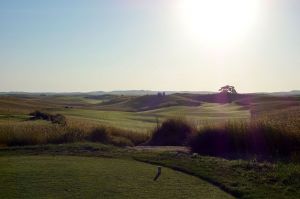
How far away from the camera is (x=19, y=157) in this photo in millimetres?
13109

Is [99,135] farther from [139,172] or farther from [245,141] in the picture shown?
[139,172]

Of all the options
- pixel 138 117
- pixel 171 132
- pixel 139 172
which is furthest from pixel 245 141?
pixel 138 117

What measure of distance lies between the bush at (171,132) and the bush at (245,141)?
301cm

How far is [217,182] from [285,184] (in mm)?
1511

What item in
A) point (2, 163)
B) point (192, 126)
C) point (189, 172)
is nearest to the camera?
point (189, 172)

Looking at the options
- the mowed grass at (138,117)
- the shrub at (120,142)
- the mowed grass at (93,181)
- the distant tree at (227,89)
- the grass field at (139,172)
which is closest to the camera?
the mowed grass at (93,181)

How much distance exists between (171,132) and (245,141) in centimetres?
546

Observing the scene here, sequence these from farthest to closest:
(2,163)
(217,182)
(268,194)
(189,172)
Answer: (2,163) → (189,172) → (217,182) → (268,194)

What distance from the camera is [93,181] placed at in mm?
9891

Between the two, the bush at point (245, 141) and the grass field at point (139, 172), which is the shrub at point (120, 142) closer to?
the grass field at point (139, 172)

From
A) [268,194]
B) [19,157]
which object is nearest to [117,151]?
[19,157]

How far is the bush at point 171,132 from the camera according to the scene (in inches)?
786

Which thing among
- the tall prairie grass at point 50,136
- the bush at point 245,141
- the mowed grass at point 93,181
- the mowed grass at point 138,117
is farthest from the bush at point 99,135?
the mowed grass at point 138,117

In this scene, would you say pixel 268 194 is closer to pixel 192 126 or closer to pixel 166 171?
pixel 166 171
